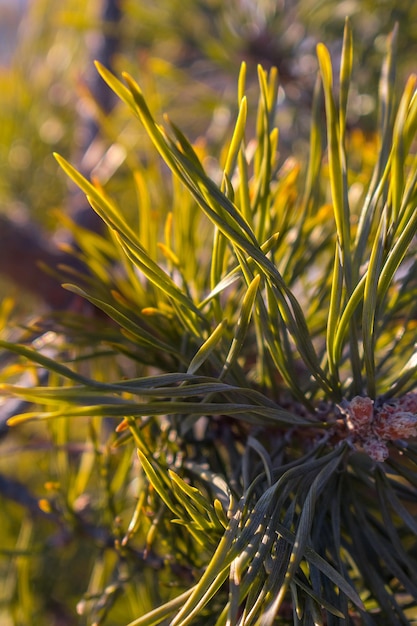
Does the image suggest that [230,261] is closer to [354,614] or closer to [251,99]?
[354,614]

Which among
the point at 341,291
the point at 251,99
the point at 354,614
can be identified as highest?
the point at 251,99

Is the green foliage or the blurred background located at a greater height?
the blurred background

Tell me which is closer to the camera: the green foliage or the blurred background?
the green foliage

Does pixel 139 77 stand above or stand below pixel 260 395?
above

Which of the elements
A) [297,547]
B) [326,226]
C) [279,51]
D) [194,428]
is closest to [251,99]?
[279,51]

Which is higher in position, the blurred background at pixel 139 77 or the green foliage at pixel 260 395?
the blurred background at pixel 139 77

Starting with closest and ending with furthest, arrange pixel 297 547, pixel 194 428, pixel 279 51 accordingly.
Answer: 1. pixel 297 547
2. pixel 194 428
3. pixel 279 51

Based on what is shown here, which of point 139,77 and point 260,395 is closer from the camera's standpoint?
point 260,395

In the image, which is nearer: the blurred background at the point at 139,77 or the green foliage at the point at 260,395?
the green foliage at the point at 260,395
